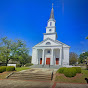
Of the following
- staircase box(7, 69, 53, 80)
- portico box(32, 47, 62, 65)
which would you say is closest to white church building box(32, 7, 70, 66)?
portico box(32, 47, 62, 65)

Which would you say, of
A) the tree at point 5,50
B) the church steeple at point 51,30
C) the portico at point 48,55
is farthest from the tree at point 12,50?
the church steeple at point 51,30

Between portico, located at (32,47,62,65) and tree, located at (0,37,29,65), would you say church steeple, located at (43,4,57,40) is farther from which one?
tree, located at (0,37,29,65)

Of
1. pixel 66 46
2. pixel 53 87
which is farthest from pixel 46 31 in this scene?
pixel 53 87

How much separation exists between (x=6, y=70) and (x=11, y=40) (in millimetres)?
12646

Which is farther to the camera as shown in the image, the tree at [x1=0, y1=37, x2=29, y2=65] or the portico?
the portico

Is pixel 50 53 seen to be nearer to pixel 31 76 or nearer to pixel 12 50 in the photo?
pixel 12 50

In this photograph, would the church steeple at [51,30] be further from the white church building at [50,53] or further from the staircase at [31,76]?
the staircase at [31,76]

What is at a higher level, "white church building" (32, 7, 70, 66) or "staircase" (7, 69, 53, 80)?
"white church building" (32, 7, 70, 66)

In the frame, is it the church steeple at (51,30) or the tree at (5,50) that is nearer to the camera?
the tree at (5,50)

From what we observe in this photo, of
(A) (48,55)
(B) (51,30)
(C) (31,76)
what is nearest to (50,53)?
(A) (48,55)

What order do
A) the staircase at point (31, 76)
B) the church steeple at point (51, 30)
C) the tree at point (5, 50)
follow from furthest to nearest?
the church steeple at point (51, 30)
the tree at point (5, 50)
the staircase at point (31, 76)

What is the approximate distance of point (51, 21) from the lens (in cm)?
3719

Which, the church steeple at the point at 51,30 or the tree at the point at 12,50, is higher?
the church steeple at the point at 51,30

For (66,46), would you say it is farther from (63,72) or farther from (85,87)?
(85,87)
